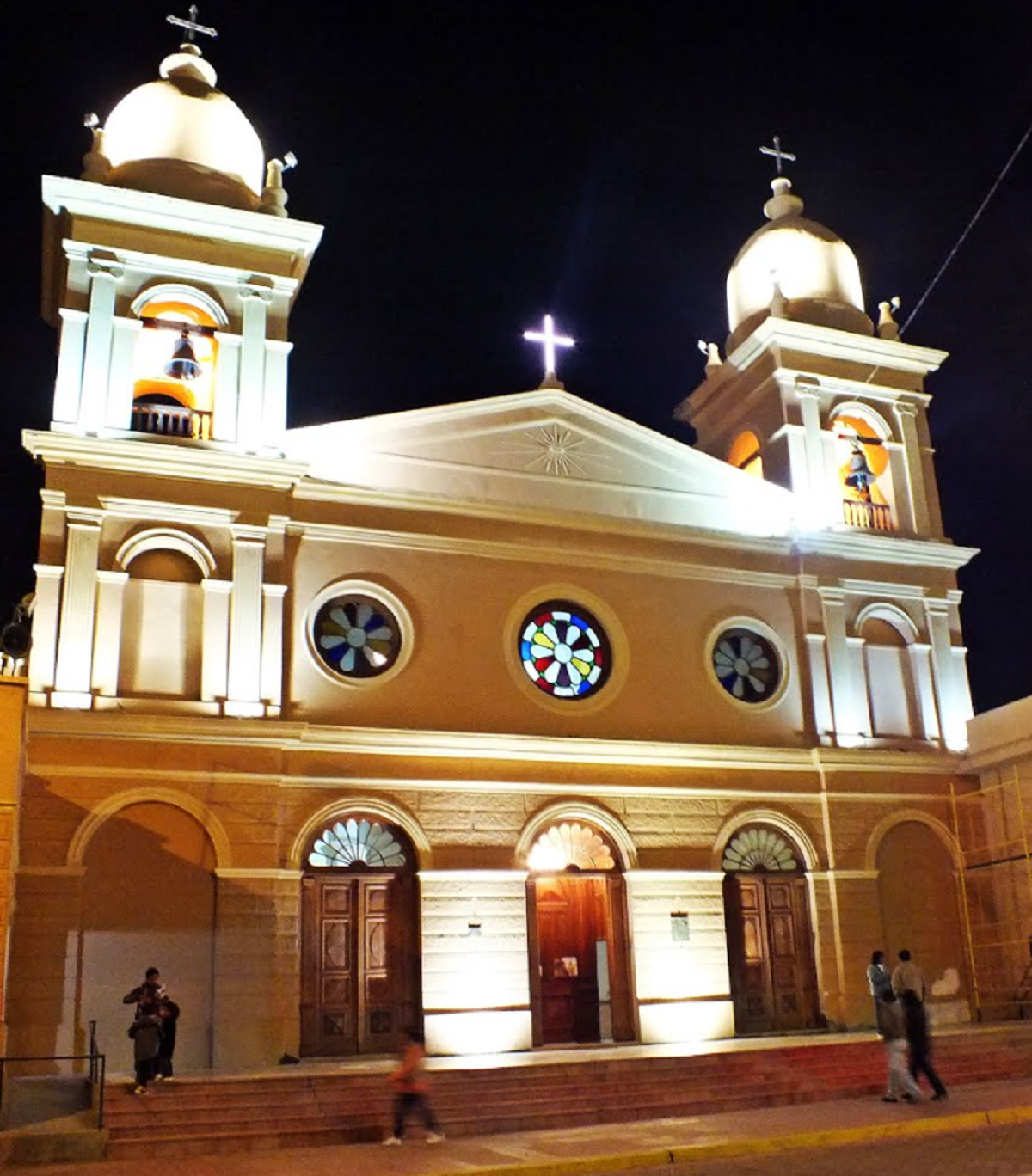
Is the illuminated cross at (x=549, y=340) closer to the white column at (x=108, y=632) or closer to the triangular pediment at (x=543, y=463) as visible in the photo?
the triangular pediment at (x=543, y=463)

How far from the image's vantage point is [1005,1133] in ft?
42.1

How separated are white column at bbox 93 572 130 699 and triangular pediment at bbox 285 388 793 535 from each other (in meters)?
3.38

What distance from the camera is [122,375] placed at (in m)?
19.6

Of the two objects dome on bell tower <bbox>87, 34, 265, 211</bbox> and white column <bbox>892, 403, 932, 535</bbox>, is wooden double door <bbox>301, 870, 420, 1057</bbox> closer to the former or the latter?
dome on bell tower <bbox>87, 34, 265, 211</bbox>

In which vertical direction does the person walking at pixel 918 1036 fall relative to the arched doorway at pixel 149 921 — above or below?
below

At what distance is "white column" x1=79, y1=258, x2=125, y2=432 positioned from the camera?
19.1 meters

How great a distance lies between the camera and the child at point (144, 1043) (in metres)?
14.6

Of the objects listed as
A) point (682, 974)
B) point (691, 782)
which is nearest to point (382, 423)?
point (691, 782)

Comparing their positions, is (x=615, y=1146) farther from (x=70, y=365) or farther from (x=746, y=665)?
(x=70, y=365)

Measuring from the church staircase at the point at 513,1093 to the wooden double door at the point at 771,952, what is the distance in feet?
9.43

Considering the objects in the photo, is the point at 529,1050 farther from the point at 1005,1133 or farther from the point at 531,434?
the point at 531,434

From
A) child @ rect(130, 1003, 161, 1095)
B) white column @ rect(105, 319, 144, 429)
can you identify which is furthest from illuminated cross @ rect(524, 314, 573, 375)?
child @ rect(130, 1003, 161, 1095)

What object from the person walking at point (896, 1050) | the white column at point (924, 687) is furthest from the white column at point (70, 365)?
the white column at point (924, 687)

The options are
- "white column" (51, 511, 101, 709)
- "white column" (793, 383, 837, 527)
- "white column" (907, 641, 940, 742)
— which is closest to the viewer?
"white column" (51, 511, 101, 709)
